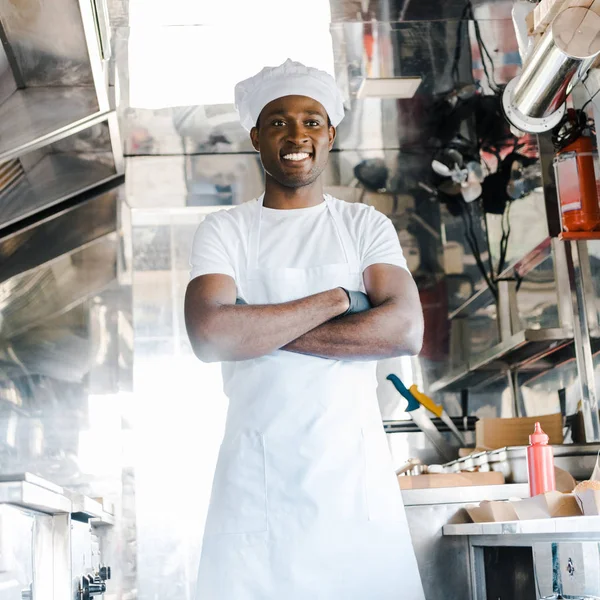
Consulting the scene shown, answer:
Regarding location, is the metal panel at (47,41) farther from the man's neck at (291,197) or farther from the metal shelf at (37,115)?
the man's neck at (291,197)

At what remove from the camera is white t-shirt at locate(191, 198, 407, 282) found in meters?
1.64

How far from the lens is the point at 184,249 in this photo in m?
3.19

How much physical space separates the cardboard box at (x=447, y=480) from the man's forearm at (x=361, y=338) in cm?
85

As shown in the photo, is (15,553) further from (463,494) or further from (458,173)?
(458,173)

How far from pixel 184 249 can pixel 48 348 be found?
1.84ft

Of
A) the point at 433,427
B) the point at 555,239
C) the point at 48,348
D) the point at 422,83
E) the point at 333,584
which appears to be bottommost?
the point at 333,584

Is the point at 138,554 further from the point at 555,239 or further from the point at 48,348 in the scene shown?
the point at 555,239

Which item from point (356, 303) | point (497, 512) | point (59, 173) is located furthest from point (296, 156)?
point (59, 173)

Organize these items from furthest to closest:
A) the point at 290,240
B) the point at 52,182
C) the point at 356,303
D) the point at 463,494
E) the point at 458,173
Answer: the point at 458,173, the point at 52,182, the point at 463,494, the point at 290,240, the point at 356,303

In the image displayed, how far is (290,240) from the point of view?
167cm

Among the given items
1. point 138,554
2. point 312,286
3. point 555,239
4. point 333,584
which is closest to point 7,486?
point 333,584

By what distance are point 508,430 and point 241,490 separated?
1.58 m

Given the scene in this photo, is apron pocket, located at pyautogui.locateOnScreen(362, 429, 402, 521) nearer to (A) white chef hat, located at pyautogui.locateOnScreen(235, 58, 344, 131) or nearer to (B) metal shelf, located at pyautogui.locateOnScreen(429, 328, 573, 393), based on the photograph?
(A) white chef hat, located at pyautogui.locateOnScreen(235, 58, 344, 131)

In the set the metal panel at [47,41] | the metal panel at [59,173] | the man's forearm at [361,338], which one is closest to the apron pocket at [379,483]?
the man's forearm at [361,338]
